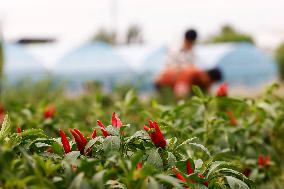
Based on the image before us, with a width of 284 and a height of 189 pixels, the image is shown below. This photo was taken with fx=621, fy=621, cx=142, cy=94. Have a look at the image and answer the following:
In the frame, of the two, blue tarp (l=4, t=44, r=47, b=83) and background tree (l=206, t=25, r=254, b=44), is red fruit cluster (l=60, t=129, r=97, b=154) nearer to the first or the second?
blue tarp (l=4, t=44, r=47, b=83)

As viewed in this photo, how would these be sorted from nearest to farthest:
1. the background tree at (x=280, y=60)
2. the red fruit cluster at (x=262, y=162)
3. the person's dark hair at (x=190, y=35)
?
the red fruit cluster at (x=262, y=162) → the person's dark hair at (x=190, y=35) → the background tree at (x=280, y=60)

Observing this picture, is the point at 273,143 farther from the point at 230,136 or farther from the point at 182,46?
the point at 182,46

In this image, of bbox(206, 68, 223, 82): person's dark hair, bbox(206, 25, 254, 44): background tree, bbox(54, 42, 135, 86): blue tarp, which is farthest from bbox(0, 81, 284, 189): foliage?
bbox(206, 25, 254, 44): background tree

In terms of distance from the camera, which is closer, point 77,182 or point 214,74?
point 77,182

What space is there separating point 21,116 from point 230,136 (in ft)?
4.46

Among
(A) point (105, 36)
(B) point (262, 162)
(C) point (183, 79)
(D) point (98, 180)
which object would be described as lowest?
(A) point (105, 36)

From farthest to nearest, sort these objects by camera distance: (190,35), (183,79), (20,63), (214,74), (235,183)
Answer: (20,63), (214,74), (190,35), (183,79), (235,183)

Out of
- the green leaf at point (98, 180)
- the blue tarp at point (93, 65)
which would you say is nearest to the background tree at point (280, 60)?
the blue tarp at point (93, 65)

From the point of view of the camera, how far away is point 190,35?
277 inches

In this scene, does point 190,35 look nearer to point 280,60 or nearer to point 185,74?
point 185,74

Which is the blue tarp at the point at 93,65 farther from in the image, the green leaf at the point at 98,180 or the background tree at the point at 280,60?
the green leaf at the point at 98,180

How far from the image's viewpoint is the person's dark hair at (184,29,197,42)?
6977mm

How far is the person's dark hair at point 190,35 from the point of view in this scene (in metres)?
6.98

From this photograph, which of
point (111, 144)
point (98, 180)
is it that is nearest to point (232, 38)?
point (111, 144)
